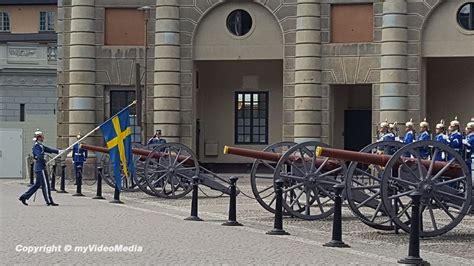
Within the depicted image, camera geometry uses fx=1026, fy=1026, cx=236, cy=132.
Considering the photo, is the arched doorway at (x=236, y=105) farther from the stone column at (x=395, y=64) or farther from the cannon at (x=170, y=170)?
the cannon at (x=170, y=170)

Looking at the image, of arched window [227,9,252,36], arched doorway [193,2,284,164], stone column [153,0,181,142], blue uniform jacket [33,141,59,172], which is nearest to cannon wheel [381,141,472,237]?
blue uniform jacket [33,141,59,172]

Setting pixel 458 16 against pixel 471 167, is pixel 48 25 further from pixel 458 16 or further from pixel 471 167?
pixel 471 167

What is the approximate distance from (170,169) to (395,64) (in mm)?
10403

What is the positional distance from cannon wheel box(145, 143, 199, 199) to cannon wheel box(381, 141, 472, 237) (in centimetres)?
997

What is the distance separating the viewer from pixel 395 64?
108ft

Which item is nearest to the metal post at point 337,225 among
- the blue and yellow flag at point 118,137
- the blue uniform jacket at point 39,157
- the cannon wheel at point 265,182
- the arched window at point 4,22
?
the cannon wheel at point 265,182

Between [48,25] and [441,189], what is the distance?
4117cm

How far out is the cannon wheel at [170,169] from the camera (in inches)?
1009

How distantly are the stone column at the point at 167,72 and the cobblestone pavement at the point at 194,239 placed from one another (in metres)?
12.3

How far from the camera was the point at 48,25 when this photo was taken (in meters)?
54.6

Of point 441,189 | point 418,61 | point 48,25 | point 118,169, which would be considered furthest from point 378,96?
point 48,25

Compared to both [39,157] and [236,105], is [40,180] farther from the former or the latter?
[236,105]

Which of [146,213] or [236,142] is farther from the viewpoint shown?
[236,142]

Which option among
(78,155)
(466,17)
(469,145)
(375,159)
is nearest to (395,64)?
(466,17)
